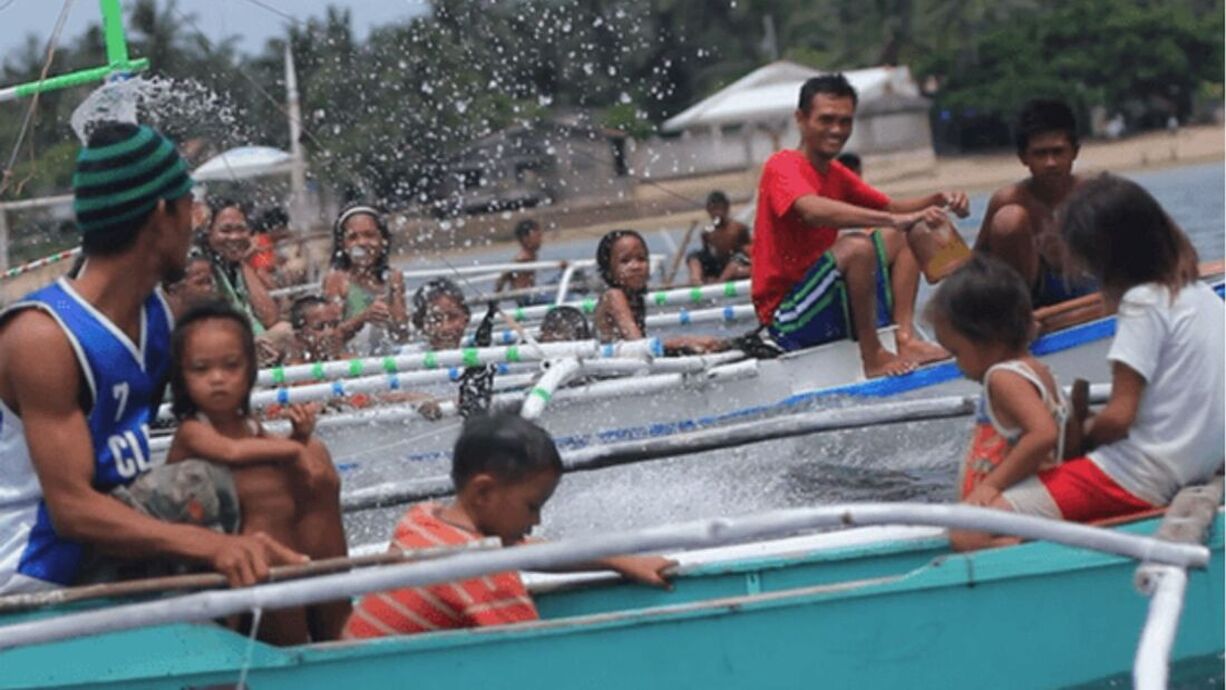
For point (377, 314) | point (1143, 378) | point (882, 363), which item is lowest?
point (882, 363)

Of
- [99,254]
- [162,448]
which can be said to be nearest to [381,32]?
[162,448]

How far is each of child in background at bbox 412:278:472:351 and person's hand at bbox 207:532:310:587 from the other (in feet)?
17.4

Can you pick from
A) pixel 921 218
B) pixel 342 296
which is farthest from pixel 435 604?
pixel 342 296

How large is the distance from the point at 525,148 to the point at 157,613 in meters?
37.8

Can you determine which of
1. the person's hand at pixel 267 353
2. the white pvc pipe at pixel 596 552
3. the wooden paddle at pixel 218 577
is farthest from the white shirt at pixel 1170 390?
the person's hand at pixel 267 353

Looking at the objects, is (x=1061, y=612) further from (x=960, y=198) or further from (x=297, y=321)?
(x=297, y=321)

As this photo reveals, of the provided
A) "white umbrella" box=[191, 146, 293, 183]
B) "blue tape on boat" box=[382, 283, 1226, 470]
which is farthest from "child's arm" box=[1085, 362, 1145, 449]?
"white umbrella" box=[191, 146, 293, 183]

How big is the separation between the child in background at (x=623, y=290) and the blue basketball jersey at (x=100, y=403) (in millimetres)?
5052

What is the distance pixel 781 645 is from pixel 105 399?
1.54 meters

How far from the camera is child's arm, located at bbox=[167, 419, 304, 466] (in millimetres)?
4605

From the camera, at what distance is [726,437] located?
627cm

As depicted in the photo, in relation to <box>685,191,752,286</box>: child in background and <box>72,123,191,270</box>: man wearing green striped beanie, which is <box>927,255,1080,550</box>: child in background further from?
<box>685,191,752,286</box>: child in background

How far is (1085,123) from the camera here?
156 feet

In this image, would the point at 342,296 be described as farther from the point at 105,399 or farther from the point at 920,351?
the point at 105,399
